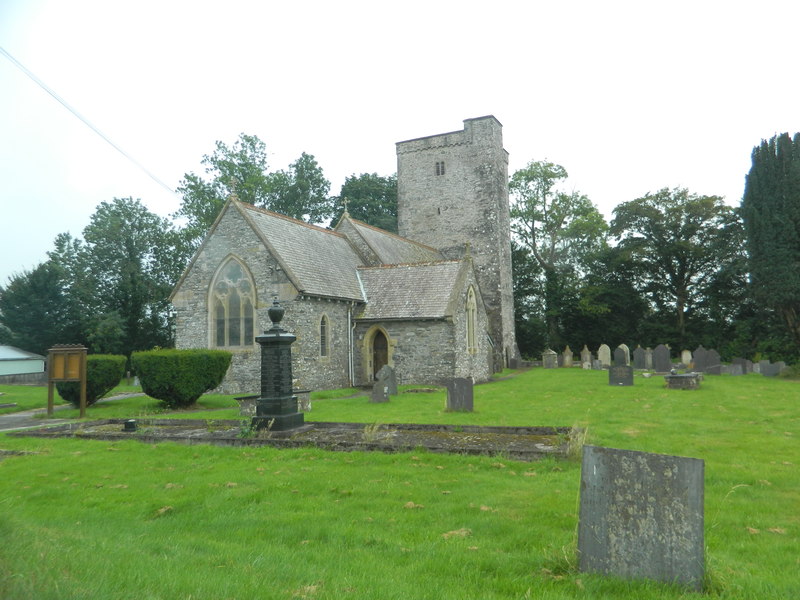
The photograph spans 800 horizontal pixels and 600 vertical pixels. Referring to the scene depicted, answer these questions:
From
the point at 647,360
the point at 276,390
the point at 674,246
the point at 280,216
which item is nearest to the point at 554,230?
the point at 674,246

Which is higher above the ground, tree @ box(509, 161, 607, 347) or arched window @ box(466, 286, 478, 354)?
tree @ box(509, 161, 607, 347)

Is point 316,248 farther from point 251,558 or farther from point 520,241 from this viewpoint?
point 520,241

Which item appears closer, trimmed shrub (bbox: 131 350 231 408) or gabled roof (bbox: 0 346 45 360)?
trimmed shrub (bbox: 131 350 231 408)

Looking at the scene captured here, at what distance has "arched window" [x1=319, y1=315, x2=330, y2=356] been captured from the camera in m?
20.7

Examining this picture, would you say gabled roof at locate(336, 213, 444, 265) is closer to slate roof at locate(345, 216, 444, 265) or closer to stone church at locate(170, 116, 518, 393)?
slate roof at locate(345, 216, 444, 265)

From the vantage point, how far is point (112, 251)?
121ft

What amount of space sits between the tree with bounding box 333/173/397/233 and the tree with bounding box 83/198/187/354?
15.8 metres

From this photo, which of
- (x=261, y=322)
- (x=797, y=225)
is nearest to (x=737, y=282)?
(x=797, y=225)

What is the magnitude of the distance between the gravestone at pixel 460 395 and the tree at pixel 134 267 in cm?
2862

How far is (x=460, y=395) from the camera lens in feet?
42.7

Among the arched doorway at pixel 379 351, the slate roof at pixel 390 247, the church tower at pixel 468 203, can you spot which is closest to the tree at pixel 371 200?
the church tower at pixel 468 203

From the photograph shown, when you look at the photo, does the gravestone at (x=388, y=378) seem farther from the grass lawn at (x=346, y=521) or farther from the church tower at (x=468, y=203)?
the church tower at (x=468, y=203)

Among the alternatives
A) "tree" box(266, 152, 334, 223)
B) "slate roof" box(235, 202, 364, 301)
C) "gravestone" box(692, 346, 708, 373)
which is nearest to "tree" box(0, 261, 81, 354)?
"tree" box(266, 152, 334, 223)

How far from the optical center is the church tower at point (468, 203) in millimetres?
35062
